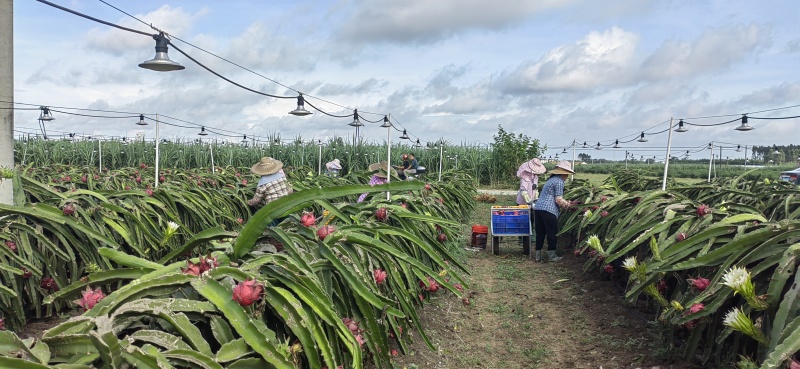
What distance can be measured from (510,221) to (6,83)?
5683mm

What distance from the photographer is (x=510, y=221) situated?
7297 mm

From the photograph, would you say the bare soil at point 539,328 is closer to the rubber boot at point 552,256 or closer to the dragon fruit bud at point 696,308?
the dragon fruit bud at point 696,308

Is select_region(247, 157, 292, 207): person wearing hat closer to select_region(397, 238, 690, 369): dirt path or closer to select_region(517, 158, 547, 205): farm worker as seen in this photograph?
select_region(397, 238, 690, 369): dirt path

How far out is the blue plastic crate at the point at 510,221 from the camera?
7258 millimetres

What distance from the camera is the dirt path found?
3.66m

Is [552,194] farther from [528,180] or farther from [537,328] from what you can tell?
[537,328]

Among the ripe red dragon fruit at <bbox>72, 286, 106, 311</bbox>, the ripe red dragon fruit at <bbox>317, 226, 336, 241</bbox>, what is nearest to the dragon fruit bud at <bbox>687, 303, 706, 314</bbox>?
the ripe red dragon fruit at <bbox>317, 226, 336, 241</bbox>

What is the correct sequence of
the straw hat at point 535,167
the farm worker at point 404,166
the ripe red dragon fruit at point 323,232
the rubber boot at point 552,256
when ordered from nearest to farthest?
the ripe red dragon fruit at point 323,232 → the rubber boot at point 552,256 → the straw hat at point 535,167 → the farm worker at point 404,166

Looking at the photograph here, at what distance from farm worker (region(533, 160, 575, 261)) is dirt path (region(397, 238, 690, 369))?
855 mm

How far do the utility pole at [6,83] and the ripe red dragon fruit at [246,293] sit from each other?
2901 mm

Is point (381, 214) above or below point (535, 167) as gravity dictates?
below

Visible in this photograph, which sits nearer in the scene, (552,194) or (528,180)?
(552,194)

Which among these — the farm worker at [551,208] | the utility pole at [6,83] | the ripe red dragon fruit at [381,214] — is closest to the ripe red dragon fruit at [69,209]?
the utility pole at [6,83]

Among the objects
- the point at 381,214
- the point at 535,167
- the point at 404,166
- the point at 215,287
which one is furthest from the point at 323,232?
the point at 404,166
